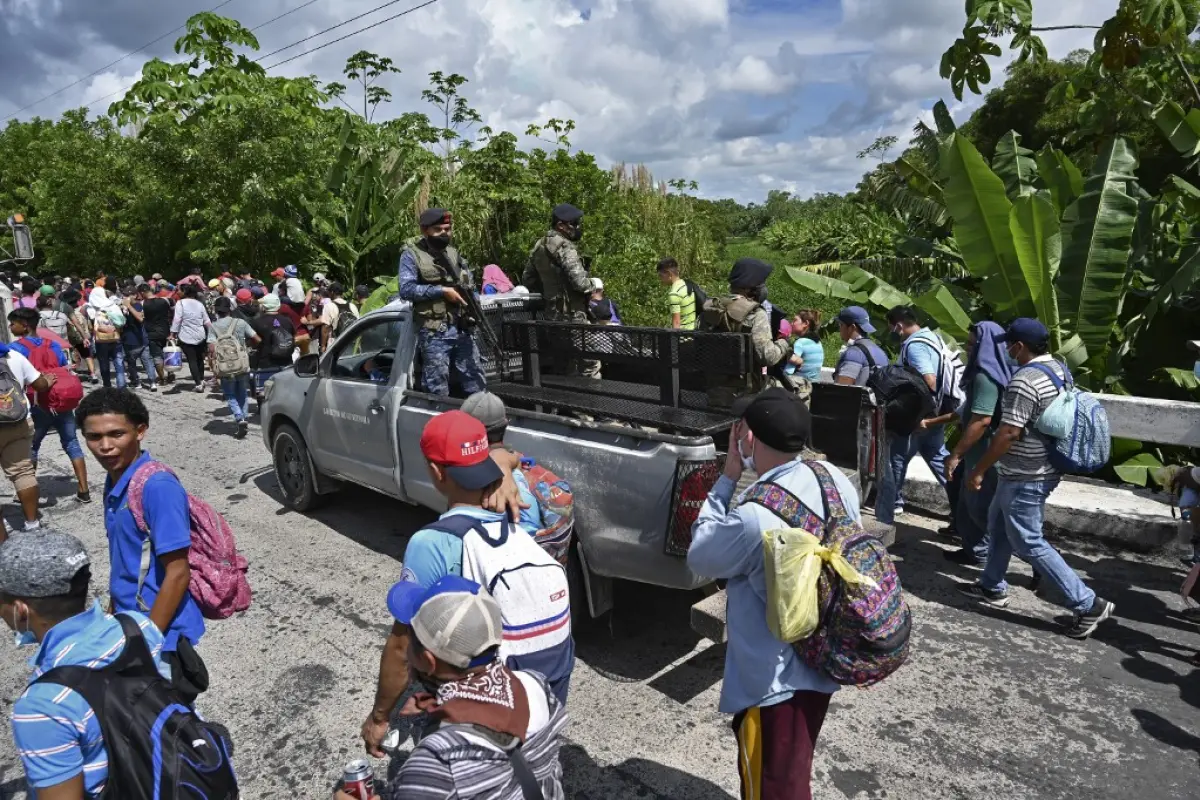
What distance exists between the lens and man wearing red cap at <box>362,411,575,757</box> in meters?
2.32

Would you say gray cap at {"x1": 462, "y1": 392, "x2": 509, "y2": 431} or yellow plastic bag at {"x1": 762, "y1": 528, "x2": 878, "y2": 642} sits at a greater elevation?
gray cap at {"x1": 462, "y1": 392, "x2": 509, "y2": 431}

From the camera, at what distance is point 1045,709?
13.2 feet

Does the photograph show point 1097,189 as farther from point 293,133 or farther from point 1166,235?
point 293,133

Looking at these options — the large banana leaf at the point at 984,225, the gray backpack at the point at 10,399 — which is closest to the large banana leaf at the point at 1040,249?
the large banana leaf at the point at 984,225

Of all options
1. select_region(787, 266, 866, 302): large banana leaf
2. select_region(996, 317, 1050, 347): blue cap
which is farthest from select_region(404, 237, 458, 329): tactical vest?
select_region(787, 266, 866, 302): large banana leaf

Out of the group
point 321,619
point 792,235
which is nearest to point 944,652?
point 321,619

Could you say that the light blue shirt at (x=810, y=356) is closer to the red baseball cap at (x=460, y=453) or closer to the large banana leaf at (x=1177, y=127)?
the large banana leaf at (x=1177, y=127)

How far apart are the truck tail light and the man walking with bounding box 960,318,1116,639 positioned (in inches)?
76.7

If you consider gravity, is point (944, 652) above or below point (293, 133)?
below

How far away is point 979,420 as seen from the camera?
525 centimetres

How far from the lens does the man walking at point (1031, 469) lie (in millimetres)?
4605

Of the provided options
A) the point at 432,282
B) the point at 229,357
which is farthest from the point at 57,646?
the point at 229,357

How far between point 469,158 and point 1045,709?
14516 mm

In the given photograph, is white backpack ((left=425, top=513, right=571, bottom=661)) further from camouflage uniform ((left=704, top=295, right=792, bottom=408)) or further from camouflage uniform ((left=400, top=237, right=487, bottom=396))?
camouflage uniform ((left=400, top=237, right=487, bottom=396))
